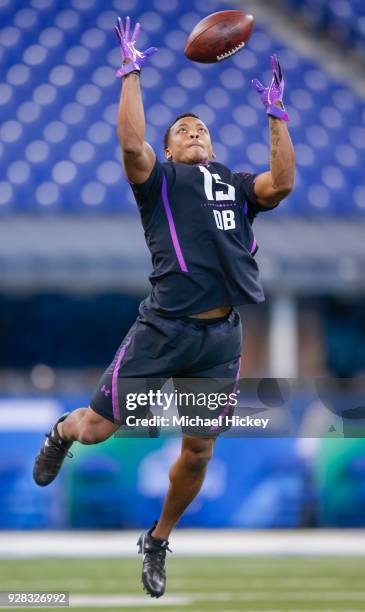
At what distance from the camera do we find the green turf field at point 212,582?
612 cm

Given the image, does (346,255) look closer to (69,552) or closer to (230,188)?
(69,552)

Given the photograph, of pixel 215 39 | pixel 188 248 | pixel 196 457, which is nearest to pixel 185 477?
pixel 196 457

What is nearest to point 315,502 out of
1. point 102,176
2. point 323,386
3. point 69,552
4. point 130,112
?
point 323,386

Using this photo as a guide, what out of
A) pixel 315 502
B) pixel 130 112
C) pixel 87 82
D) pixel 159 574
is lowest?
pixel 315 502

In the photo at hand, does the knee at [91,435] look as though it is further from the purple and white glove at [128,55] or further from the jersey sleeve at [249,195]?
the purple and white glove at [128,55]

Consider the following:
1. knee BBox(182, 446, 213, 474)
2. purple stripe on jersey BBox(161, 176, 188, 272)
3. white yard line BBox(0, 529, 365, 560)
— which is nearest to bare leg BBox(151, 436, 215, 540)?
knee BBox(182, 446, 213, 474)

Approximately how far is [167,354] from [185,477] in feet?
1.82

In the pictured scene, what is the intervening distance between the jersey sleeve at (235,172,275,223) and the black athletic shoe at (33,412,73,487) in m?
1.16

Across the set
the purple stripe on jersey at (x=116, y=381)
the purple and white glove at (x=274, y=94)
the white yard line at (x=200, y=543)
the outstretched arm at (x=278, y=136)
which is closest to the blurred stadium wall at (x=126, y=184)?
the white yard line at (x=200, y=543)

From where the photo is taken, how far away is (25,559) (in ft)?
26.4

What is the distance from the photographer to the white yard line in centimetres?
844

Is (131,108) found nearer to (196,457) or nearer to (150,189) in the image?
(150,189)

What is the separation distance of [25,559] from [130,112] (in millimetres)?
4216

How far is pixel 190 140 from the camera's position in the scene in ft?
16.3
